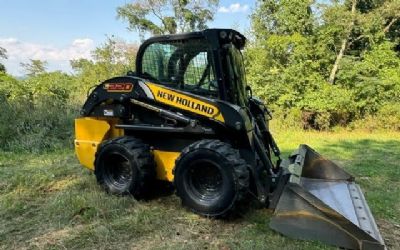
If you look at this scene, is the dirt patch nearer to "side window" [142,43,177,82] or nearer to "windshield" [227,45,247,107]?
"windshield" [227,45,247,107]

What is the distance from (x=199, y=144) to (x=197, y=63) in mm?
995

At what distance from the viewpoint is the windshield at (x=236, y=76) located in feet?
15.6

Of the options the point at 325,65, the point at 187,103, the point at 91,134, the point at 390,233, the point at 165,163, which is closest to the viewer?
the point at 390,233

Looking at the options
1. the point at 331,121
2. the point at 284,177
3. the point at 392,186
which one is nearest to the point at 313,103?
the point at 331,121

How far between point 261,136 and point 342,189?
4.05 feet

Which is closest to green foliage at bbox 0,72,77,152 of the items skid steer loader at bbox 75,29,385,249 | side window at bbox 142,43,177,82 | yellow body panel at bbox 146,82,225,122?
skid steer loader at bbox 75,29,385,249

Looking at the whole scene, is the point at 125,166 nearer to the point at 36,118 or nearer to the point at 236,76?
the point at 236,76

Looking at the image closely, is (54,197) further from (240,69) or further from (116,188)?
(240,69)

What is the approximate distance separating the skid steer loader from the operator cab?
12mm

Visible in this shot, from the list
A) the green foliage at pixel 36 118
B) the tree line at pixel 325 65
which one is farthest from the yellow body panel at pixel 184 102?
the tree line at pixel 325 65

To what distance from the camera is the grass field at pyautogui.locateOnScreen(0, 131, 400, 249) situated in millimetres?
3768

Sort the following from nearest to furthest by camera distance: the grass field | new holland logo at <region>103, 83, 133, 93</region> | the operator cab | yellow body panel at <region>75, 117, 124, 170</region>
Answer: the grass field
the operator cab
new holland logo at <region>103, 83, 133, 93</region>
yellow body panel at <region>75, 117, 124, 170</region>

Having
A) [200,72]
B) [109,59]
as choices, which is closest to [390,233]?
[200,72]

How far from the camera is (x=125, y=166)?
495 cm
